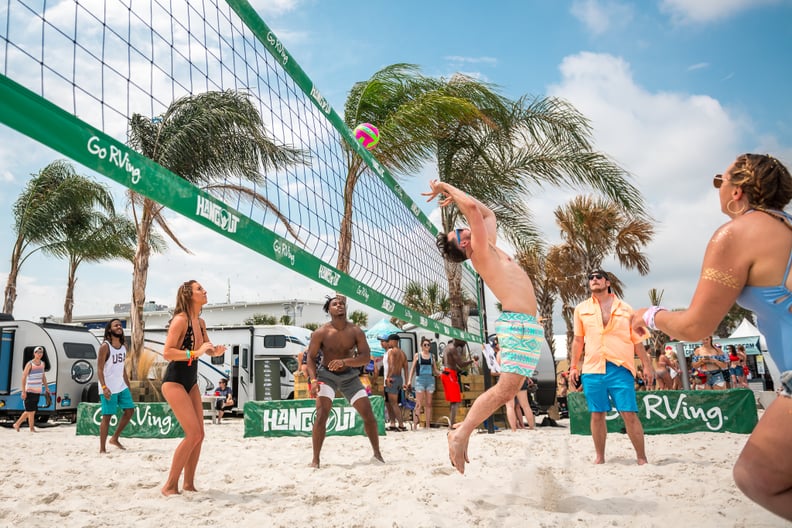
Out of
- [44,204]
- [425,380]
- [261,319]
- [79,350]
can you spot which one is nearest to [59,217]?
[44,204]

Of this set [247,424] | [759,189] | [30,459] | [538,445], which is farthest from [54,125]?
[247,424]

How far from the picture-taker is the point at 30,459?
5441 mm

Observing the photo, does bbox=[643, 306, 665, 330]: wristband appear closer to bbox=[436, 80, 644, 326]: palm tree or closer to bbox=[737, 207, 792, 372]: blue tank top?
bbox=[737, 207, 792, 372]: blue tank top

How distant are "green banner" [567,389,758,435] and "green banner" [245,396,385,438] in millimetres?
2530

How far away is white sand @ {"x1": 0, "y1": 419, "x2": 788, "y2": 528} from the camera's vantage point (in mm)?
2846

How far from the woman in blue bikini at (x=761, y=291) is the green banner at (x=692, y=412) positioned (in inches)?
203

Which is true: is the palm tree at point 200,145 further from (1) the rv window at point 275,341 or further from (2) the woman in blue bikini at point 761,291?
(2) the woman in blue bikini at point 761,291

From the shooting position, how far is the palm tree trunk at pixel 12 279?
15.1 m

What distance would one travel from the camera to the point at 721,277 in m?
1.59

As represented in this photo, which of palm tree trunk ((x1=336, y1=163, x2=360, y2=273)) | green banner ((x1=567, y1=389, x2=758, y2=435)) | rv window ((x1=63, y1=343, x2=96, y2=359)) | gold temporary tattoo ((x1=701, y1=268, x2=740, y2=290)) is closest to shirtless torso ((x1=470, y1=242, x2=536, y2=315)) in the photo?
gold temporary tattoo ((x1=701, y1=268, x2=740, y2=290))

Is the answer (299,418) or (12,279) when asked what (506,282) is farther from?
(12,279)

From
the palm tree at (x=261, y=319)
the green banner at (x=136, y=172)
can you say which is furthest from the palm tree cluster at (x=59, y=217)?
the palm tree at (x=261, y=319)

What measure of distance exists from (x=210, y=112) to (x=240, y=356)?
5.69 meters

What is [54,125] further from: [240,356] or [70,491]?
[240,356]
